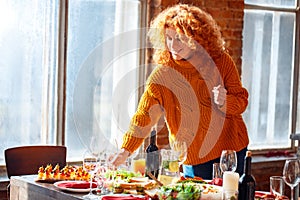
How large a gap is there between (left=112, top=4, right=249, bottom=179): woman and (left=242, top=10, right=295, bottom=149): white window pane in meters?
2.19

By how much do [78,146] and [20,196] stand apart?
4.75ft

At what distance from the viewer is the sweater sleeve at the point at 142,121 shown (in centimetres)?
332

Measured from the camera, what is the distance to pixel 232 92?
11.6 ft

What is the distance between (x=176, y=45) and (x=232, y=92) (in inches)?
15.2

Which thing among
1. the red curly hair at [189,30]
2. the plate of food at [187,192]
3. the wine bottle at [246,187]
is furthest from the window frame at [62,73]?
the wine bottle at [246,187]

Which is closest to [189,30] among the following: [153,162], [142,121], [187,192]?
[142,121]

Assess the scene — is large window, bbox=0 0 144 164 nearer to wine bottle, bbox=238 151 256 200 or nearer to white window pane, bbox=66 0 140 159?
white window pane, bbox=66 0 140 159

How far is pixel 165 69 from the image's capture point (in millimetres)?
3570

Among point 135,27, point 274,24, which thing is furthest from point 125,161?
point 274,24

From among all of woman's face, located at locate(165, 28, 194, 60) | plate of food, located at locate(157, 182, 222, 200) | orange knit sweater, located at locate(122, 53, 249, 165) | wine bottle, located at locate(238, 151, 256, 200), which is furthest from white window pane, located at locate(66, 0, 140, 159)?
wine bottle, located at locate(238, 151, 256, 200)

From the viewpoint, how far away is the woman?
3.50m

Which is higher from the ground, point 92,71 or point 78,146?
point 92,71

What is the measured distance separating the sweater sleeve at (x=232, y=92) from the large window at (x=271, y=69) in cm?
216

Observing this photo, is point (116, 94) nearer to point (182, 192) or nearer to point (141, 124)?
point (141, 124)
